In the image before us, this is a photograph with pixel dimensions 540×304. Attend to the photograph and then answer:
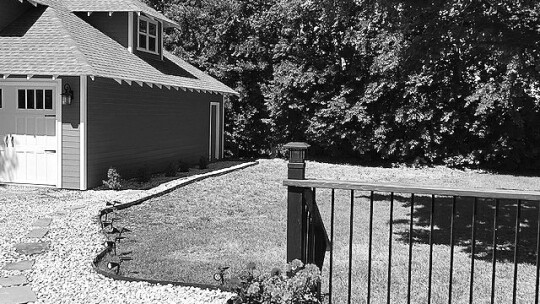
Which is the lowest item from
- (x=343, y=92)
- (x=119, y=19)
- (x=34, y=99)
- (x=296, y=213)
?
(x=296, y=213)

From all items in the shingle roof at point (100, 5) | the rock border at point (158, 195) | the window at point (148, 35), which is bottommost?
the rock border at point (158, 195)

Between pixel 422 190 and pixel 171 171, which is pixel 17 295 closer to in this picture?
pixel 422 190

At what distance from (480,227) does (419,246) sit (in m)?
2.19

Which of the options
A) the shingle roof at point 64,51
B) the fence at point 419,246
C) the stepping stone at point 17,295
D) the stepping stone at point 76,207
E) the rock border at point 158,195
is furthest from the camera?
the shingle roof at point 64,51

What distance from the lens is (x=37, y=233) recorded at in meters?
7.16

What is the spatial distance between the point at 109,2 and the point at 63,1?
1334mm

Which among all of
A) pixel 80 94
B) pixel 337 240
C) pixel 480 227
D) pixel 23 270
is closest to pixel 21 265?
pixel 23 270

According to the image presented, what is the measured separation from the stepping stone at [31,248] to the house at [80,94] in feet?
15.9

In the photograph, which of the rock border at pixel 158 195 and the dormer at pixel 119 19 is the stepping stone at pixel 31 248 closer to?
the rock border at pixel 158 195

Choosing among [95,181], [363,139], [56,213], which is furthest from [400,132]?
[56,213]

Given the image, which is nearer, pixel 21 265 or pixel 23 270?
pixel 23 270

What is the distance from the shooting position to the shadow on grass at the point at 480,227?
7.45 m

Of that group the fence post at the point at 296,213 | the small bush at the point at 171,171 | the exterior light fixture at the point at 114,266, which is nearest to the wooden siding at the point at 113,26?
the small bush at the point at 171,171

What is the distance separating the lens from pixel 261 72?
837 inches
